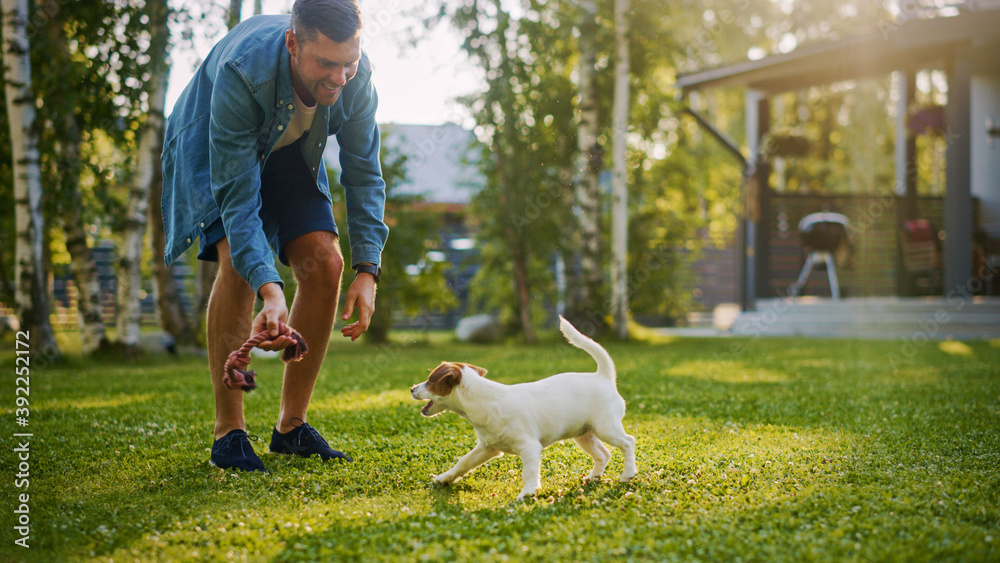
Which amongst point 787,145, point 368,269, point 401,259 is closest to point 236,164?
point 368,269

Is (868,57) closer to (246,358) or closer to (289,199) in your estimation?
(289,199)

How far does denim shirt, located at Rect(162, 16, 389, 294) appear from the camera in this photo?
Result: 7.70ft

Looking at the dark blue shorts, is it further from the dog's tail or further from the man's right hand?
the dog's tail

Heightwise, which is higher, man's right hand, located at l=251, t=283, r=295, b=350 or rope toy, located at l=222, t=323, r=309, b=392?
man's right hand, located at l=251, t=283, r=295, b=350

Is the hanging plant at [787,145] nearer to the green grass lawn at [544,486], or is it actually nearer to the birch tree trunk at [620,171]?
the birch tree trunk at [620,171]

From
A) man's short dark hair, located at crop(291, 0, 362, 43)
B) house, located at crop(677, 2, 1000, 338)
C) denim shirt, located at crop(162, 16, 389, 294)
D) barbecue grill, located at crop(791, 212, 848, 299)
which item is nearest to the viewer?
man's short dark hair, located at crop(291, 0, 362, 43)

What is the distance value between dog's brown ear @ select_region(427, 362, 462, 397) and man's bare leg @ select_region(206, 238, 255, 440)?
814mm

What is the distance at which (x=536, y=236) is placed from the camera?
10242 millimetres

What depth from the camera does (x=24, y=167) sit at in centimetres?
725

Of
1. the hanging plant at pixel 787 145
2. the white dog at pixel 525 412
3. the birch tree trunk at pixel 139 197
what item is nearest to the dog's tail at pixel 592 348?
the white dog at pixel 525 412

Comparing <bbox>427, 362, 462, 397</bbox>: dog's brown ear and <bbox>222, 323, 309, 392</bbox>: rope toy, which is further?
<bbox>427, 362, 462, 397</bbox>: dog's brown ear

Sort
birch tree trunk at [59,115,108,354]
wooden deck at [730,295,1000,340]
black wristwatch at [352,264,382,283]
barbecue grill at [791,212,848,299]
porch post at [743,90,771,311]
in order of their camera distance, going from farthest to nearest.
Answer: porch post at [743,90,771,311], barbecue grill at [791,212,848,299], wooden deck at [730,295,1000,340], birch tree trunk at [59,115,108,354], black wristwatch at [352,264,382,283]

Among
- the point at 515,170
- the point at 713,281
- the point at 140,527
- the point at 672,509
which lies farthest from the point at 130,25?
the point at 713,281

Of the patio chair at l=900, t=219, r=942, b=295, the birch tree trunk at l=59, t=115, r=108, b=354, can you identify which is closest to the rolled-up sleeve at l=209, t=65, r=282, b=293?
the birch tree trunk at l=59, t=115, r=108, b=354
